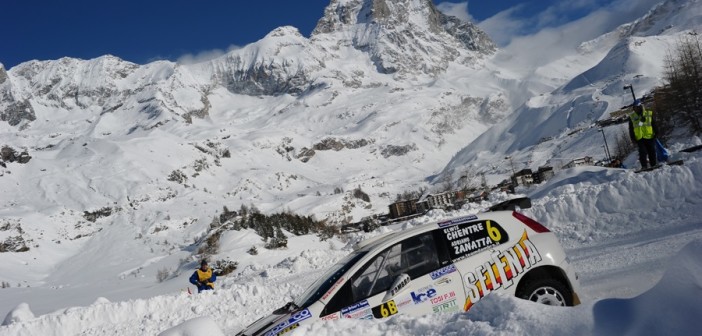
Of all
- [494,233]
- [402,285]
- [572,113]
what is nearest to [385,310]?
[402,285]

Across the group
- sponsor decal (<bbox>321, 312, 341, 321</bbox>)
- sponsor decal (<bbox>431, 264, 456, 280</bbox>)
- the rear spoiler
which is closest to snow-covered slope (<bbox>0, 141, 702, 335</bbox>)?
sponsor decal (<bbox>321, 312, 341, 321</bbox>)

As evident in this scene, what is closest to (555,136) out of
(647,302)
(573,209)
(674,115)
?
(674,115)

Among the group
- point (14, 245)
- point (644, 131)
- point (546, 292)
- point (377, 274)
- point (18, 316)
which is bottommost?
point (546, 292)

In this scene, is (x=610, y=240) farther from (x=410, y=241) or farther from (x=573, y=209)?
(x=410, y=241)

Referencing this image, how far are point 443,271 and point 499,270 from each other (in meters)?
0.68

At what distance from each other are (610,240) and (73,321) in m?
12.4

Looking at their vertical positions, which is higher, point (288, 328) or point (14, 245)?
point (14, 245)

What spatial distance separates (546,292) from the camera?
19.6 feet

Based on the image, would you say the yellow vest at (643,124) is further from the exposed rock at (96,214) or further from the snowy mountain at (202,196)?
the exposed rock at (96,214)

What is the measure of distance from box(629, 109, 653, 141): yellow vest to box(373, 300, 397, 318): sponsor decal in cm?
992

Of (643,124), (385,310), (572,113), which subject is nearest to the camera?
(385,310)

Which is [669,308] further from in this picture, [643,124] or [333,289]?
[643,124]

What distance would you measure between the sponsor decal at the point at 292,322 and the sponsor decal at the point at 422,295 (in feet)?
3.83

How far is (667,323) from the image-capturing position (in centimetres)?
310
